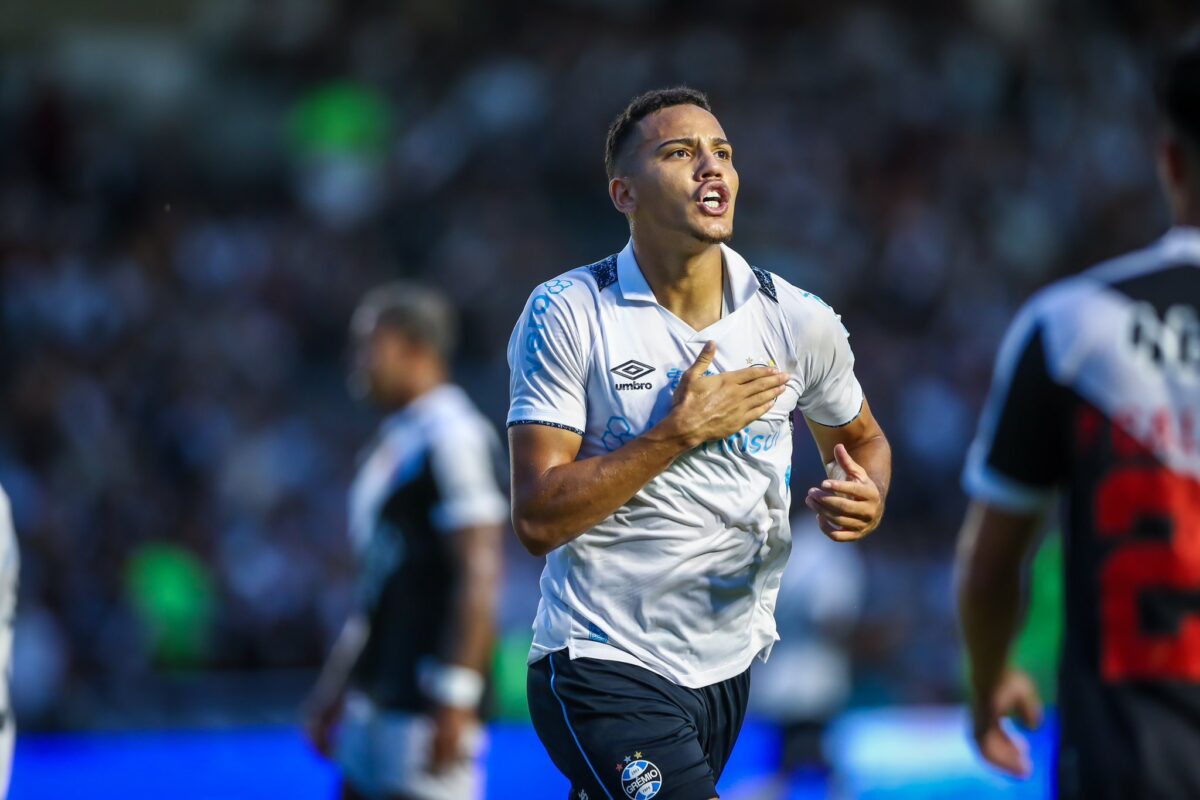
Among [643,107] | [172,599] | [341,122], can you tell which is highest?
[341,122]

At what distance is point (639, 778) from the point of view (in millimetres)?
4031

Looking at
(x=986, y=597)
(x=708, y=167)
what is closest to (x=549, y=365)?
(x=708, y=167)

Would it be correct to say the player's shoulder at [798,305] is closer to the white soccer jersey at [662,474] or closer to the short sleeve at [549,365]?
the white soccer jersey at [662,474]

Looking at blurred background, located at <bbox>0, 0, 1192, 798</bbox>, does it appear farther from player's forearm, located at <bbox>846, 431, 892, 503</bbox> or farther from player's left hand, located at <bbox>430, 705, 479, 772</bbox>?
player's forearm, located at <bbox>846, 431, 892, 503</bbox>

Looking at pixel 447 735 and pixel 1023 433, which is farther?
pixel 447 735

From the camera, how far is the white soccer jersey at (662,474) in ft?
13.8

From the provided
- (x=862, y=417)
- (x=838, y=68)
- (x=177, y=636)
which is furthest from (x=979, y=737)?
(x=838, y=68)

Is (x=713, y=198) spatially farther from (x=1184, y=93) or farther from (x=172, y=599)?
(x=172, y=599)

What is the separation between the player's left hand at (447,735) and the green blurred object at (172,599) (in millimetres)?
7379

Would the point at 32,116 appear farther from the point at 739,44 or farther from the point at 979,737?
the point at 979,737

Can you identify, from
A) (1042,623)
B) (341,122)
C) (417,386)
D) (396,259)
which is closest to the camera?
(417,386)

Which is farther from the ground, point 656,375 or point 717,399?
point 656,375

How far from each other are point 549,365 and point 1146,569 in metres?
1.73

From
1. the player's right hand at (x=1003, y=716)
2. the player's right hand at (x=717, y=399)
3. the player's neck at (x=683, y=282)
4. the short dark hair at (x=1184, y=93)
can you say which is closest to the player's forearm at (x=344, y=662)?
the player's neck at (x=683, y=282)
